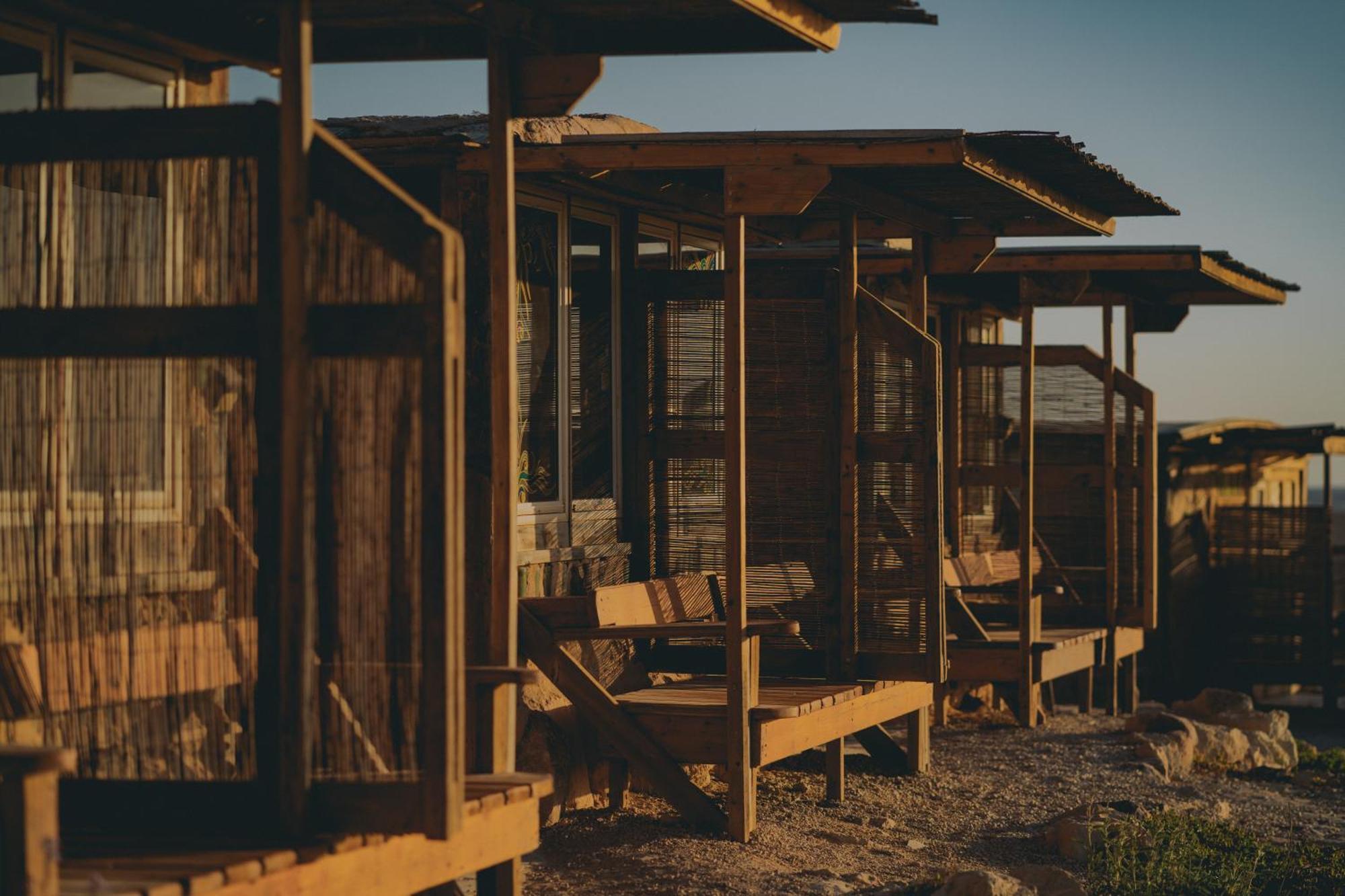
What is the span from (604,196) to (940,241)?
7.65 feet

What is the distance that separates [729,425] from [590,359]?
1724 millimetres

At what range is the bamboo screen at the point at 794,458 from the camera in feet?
29.3

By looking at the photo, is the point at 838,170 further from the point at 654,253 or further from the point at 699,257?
the point at 699,257

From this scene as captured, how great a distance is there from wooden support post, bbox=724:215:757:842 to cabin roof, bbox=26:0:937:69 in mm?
2032

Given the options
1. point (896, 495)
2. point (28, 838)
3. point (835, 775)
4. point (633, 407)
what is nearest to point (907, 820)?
point (835, 775)

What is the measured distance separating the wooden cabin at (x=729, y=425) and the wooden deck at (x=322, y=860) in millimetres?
2651

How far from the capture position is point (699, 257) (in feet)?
35.4

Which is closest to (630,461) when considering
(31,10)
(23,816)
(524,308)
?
(524,308)

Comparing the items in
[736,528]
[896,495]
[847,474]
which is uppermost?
[847,474]

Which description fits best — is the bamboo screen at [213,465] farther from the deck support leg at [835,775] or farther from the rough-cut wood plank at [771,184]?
the deck support leg at [835,775]

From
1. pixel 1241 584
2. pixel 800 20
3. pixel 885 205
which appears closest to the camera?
pixel 800 20

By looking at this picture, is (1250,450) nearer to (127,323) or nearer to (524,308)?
(524,308)

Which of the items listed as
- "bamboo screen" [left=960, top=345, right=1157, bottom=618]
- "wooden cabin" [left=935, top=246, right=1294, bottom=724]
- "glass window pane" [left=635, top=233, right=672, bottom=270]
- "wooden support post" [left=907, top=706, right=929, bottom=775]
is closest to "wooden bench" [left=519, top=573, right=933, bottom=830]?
"wooden support post" [left=907, top=706, right=929, bottom=775]

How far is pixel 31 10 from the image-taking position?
5.83 m
